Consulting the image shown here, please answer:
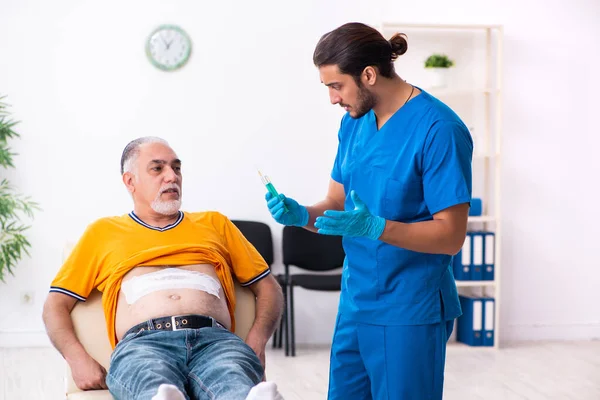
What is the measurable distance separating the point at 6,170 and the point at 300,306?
175cm

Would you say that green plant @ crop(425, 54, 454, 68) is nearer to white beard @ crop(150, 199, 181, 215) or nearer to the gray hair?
the gray hair

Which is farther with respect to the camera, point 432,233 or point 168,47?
point 168,47

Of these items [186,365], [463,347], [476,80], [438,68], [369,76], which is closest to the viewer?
[369,76]

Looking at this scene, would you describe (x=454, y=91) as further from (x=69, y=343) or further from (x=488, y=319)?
(x=69, y=343)

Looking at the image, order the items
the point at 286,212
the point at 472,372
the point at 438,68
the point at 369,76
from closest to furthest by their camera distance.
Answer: the point at 369,76 < the point at 286,212 < the point at 472,372 < the point at 438,68

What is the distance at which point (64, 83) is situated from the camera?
13.4 ft

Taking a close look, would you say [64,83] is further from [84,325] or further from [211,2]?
[84,325]

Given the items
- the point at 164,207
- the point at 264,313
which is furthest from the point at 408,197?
the point at 164,207

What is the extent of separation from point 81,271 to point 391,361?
35.9 inches

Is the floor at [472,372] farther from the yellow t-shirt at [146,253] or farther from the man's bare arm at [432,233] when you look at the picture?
the man's bare arm at [432,233]

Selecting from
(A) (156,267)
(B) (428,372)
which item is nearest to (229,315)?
(A) (156,267)

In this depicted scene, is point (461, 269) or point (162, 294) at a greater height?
point (162, 294)

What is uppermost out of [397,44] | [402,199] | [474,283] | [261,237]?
[397,44]

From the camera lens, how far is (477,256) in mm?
4160
